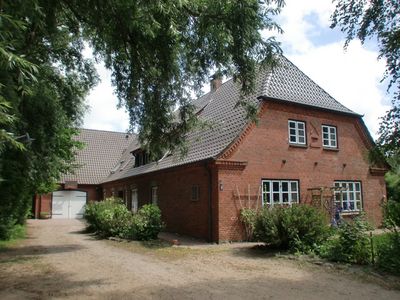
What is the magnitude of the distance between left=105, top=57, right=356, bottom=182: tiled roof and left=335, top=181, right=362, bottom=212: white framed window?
3714mm

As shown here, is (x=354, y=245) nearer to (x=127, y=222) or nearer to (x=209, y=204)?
(x=209, y=204)

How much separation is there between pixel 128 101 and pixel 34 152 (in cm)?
399

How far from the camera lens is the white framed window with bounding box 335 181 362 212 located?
1975 centimetres

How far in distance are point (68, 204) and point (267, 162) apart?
23834 millimetres

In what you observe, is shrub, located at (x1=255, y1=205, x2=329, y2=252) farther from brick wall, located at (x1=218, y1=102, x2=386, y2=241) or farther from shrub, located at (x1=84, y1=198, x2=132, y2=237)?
shrub, located at (x1=84, y1=198, x2=132, y2=237)

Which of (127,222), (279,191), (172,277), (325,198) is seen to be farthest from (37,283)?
(325,198)

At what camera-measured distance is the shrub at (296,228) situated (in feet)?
42.2

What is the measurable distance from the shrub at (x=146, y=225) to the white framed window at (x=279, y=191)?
15.4 feet

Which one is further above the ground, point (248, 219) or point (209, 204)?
point (209, 204)

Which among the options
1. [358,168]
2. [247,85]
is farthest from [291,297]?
[358,168]

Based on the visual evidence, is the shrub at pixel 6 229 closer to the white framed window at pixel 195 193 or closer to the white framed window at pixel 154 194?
the white framed window at pixel 154 194

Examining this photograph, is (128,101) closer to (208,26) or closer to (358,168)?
(208,26)

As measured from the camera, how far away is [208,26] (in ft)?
24.7

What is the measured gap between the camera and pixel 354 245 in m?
11.2
